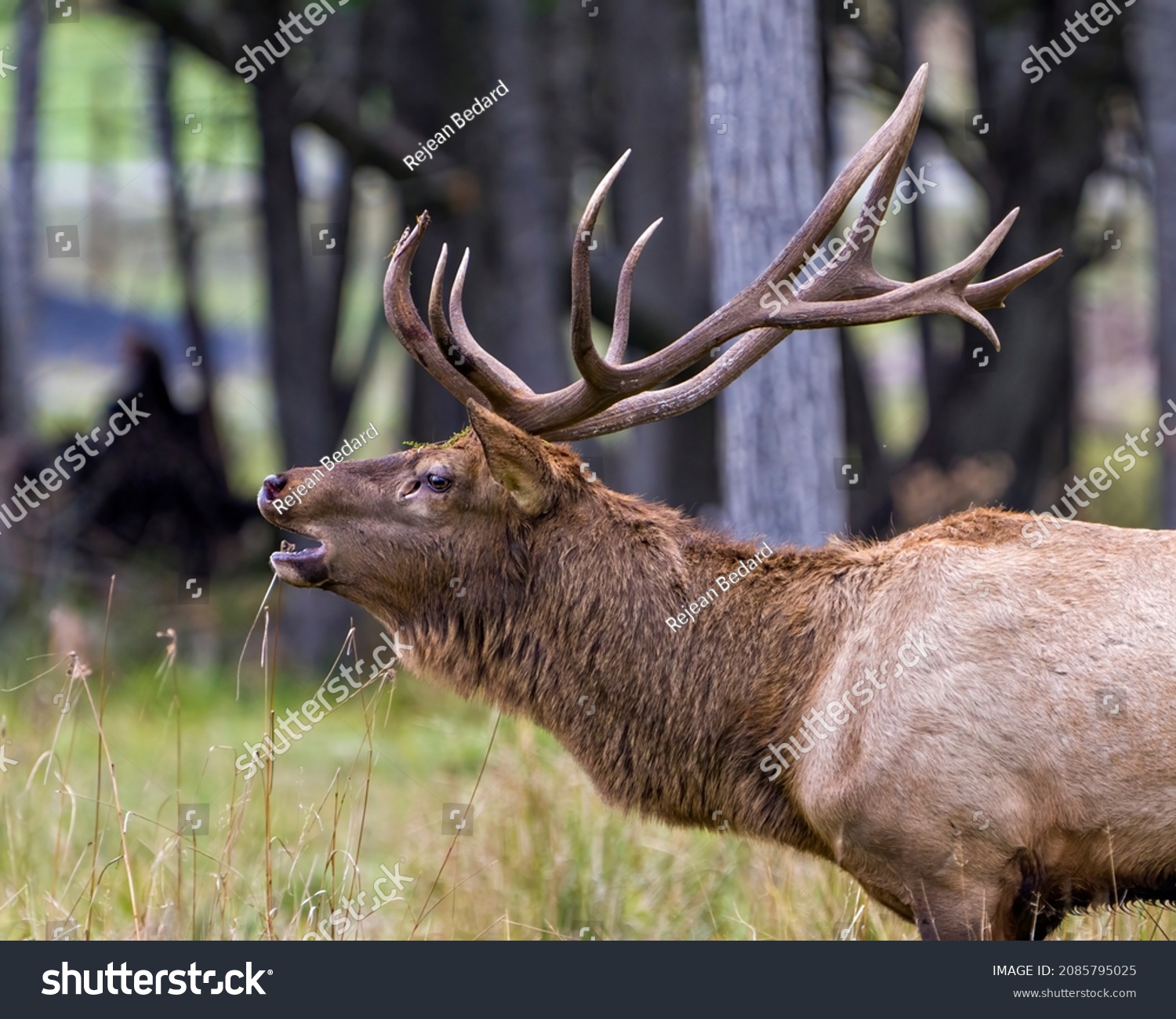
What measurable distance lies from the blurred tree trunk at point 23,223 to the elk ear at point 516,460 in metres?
8.84

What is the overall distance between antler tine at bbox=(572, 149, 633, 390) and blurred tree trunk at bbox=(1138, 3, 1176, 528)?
5.12 meters

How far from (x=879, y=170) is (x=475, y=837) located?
9.86 ft

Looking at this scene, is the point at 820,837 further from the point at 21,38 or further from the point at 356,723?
the point at 21,38

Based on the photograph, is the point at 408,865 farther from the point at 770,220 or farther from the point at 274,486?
the point at 770,220

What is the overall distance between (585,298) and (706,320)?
359mm

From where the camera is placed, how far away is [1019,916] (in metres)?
3.94

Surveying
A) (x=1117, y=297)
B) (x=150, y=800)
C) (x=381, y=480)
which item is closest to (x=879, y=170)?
(x=381, y=480)

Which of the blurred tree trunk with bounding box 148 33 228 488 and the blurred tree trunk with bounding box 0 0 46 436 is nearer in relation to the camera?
the blurred tree trunk with bounding box 0 0 46 436

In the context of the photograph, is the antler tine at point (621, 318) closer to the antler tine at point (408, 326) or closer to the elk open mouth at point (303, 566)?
the antler tine at point (408, 326)

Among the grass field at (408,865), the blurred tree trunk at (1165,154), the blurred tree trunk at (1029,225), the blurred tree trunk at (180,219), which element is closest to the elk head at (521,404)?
the grass field at (408,865)

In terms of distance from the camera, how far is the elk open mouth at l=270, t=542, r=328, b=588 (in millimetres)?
4293

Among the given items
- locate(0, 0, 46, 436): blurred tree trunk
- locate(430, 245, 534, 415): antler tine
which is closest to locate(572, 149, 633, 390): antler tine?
locate(430, 245, 534, 415): antler tine

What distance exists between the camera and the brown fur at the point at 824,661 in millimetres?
3732

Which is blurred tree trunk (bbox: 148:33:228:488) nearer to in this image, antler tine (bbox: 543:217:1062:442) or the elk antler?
the elk antler
